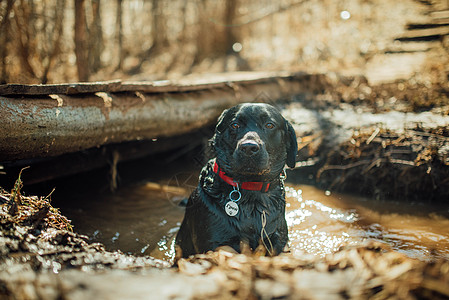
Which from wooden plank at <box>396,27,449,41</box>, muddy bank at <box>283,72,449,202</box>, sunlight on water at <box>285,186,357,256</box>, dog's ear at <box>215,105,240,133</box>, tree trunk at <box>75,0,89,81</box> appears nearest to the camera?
dog's ear at <box>215,105,240,133</box>

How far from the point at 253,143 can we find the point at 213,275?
1.37 m

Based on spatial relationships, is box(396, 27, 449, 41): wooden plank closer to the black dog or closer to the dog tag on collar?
the black dog

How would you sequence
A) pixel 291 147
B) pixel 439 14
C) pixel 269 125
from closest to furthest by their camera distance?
pixel 269 125 < pixel 291 147 < pixel 439 14

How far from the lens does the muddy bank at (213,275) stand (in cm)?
174

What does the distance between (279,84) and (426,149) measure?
348cm

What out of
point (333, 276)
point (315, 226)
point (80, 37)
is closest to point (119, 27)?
point (80, 37)

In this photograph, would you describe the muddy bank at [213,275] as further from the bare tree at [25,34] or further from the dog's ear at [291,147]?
the bare tree at [25,34]

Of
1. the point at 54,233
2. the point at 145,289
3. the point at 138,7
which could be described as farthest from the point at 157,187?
the point at 138,7

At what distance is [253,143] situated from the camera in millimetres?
3070

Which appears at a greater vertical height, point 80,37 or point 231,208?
point 80,37

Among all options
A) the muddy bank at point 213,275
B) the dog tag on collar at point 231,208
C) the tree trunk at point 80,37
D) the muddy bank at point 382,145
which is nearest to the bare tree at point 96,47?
the tree trunk at point 80,37

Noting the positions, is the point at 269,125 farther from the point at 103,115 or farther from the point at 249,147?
the point at 103,115

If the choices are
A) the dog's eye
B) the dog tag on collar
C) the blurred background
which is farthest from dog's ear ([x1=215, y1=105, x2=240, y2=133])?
the blurred background

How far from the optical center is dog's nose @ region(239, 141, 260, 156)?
3053 millimetres
